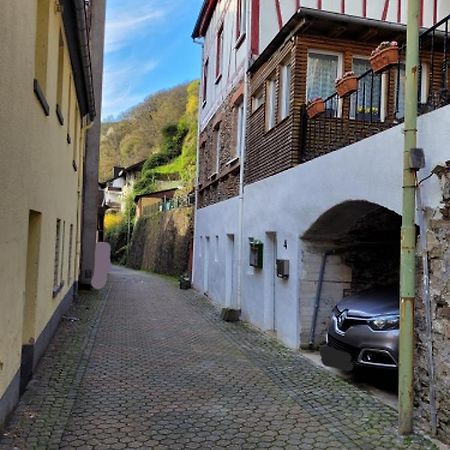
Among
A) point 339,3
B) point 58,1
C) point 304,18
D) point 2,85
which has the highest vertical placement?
point 339,3

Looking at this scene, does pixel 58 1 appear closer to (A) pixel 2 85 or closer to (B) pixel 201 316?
(A) pixel 2 85

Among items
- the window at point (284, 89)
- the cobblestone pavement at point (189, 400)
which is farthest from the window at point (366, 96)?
the cobblestone pavement at point (189, 400)

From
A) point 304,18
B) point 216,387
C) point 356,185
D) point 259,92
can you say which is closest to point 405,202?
point 356,185

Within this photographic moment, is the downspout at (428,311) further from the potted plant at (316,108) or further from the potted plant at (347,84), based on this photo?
the potted plant at (316,108)

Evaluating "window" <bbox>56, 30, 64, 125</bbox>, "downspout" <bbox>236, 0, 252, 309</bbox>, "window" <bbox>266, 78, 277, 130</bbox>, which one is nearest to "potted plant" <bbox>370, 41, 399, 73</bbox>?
"window" <bbox>56, 30, 64, 125</bbox>

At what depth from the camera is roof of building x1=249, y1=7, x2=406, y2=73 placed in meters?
8.84

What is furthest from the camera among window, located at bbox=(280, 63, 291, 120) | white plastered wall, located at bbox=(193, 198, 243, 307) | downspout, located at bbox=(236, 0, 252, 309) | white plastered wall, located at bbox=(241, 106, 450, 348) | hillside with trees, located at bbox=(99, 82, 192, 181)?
hillside with trees, located at bbox=(99, 82, 192, 181)

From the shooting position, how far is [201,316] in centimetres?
1228

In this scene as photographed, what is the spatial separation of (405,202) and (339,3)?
9.03 m

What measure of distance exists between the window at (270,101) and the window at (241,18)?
7.21 feet

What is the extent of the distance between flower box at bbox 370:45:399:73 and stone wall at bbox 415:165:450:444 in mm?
1977

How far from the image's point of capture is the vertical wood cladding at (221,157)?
43.9 feet

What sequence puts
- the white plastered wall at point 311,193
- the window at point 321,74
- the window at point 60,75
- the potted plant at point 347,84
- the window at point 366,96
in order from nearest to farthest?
the white plastered wall at point 311,193, the potted plant at point 347,84, the window at point 60,75, the window at point 366,96, the window at point 321,74

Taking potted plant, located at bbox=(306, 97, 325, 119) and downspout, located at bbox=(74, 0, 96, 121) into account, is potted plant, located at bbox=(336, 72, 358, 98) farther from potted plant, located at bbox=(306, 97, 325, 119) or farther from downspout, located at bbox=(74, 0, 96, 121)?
downspout, located at bbox=(74, 0, 96, 121)
